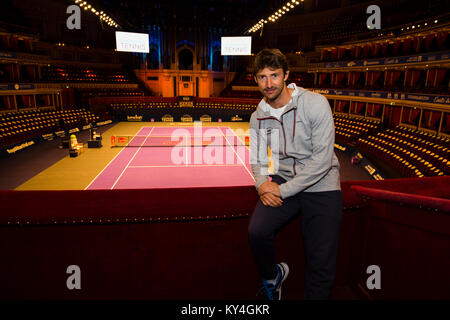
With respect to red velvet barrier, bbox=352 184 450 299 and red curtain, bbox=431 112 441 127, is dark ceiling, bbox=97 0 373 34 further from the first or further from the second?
red velvet barrier, bbox=352 184 450 299

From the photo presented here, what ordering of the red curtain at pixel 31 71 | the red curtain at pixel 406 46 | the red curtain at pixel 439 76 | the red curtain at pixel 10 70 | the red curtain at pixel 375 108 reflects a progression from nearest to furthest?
the red curtain at pixel 439 76 → the red curtain at pixel 406 46 → the red curtain at pixel 375 108 → the red curtain at pixel 10 70 → the red curtain at pixel 31 71

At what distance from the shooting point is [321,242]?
2.18 metres

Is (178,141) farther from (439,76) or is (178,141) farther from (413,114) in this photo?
(439,76)

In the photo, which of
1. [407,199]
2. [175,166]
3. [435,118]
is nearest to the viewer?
[407,199]

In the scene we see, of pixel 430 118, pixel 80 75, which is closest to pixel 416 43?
pixel 430 118

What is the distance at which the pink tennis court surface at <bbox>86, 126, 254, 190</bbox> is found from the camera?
12438 mm

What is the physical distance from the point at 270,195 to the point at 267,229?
0.28 metres

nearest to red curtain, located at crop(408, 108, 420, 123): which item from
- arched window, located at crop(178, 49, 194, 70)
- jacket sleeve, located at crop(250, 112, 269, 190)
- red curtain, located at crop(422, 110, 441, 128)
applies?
red curtain, located at crop(422, 110, 441, 128)

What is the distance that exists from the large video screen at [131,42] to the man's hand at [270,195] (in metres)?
39.4

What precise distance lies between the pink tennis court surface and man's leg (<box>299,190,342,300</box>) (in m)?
9.70

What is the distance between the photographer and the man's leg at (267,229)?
2.19 m

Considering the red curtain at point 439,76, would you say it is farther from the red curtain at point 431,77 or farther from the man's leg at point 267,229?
the man's leg at point 267,229

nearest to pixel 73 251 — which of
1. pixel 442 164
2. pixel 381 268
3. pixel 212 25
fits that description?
pixel 381 268

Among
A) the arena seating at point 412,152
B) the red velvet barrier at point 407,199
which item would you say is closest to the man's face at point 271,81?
the red velvet barrier at point 407,199
